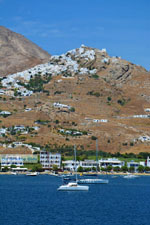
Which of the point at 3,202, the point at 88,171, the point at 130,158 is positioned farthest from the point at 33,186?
the point at 130,158

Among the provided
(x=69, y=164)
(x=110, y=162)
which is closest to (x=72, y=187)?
(x=69, y=164)

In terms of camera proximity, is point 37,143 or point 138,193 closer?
point 138,193

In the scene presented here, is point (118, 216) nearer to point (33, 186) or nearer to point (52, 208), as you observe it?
point (52, 208)

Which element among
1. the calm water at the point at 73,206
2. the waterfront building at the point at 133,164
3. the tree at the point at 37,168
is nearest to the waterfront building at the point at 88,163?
the waterfront building at the point at 133,164

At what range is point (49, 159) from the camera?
18112 cm

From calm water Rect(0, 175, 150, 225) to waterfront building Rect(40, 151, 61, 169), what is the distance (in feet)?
214

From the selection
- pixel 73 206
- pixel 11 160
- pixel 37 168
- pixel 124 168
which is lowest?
pixel 73 206

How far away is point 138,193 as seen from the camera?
349ft

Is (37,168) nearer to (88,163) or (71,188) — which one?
(88,163)

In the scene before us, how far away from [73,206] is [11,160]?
10376cm

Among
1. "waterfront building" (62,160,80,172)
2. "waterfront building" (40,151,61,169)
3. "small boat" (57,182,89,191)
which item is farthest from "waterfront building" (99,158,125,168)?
"small boat" (57,182,89,191)

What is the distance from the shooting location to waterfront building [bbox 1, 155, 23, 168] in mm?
181875

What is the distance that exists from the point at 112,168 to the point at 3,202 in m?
93.9

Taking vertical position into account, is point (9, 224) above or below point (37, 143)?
below
